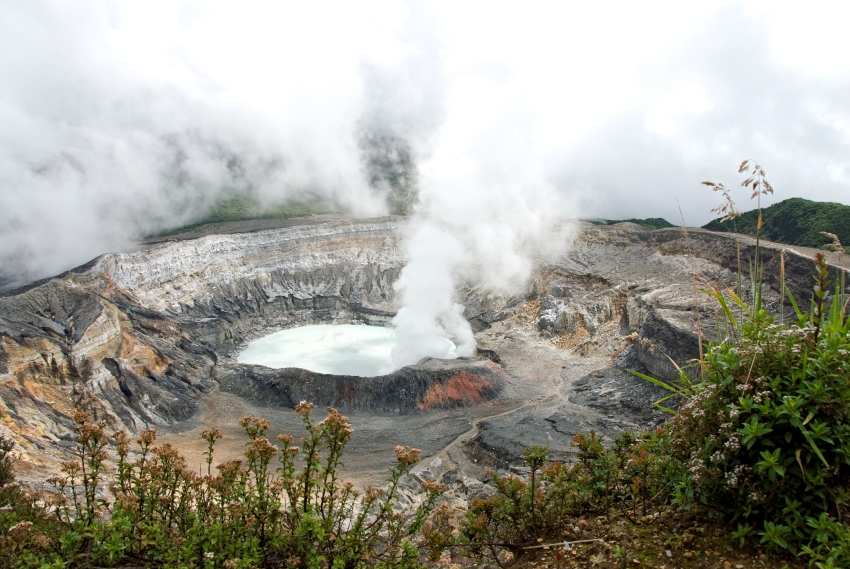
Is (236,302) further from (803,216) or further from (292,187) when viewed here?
(803,216)

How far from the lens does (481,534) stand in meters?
4.61

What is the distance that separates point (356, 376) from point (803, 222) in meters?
41.8

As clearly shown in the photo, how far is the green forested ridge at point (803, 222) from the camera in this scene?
4162cm

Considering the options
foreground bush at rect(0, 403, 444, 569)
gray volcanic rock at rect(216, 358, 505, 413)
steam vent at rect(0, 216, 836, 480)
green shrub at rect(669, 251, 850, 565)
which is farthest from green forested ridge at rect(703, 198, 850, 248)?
foreground bush at rect(0, 403, 444, 569)

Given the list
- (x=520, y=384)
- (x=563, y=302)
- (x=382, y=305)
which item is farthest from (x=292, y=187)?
(x=520, y=384)

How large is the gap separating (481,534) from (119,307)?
38777 millimetres

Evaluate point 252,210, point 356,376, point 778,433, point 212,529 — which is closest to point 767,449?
point 778,433

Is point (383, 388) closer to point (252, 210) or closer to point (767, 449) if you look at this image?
point (767, 449)

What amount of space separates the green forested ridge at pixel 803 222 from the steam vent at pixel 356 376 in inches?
398

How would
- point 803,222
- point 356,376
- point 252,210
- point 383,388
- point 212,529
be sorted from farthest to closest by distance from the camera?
point 252,210
point 803,222
point 356,376
point 383,388
point 212,529

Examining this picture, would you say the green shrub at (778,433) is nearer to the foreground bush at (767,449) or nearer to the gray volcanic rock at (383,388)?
the foreground bush at (767,449)

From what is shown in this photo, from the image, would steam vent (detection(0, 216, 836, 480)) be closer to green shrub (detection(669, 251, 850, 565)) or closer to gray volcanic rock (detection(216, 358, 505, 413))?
gray volcanic rock (detection(216, 358, 505, 413))

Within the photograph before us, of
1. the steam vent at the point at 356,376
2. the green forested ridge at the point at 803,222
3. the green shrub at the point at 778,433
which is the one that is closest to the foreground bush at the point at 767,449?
the green shrub at the point at 778,433

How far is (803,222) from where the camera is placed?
147 feet
